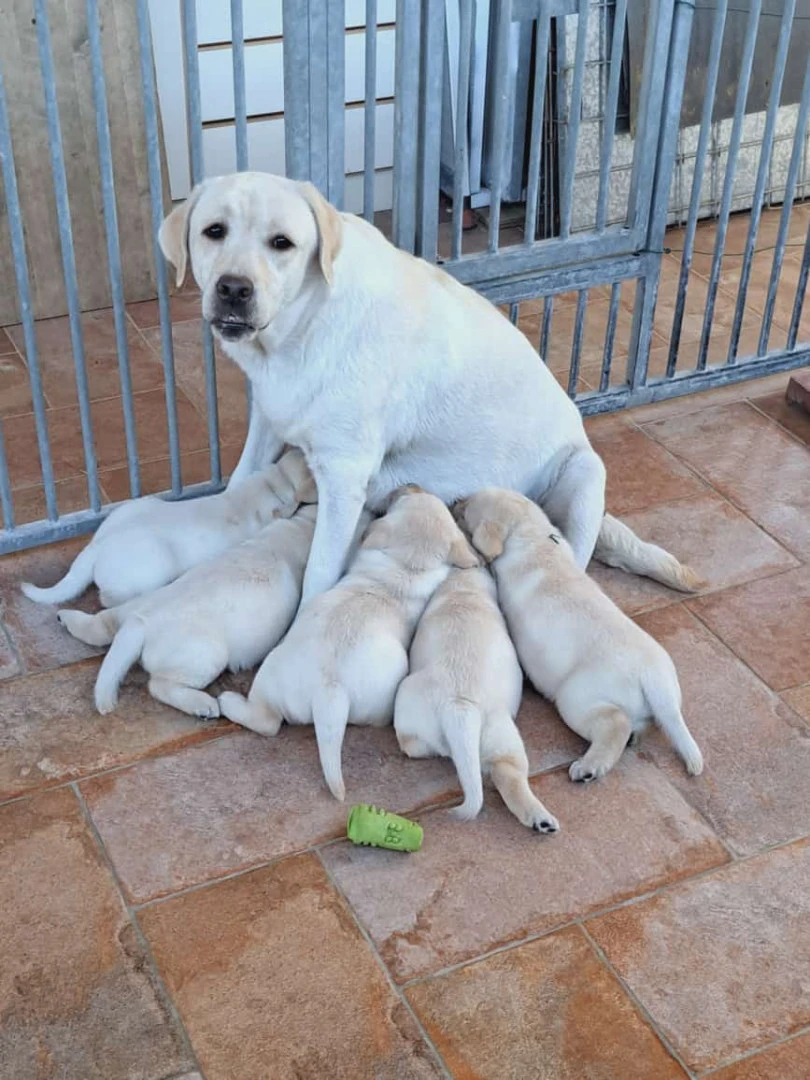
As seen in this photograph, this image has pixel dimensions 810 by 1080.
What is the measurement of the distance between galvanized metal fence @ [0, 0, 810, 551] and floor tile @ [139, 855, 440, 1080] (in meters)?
1.17

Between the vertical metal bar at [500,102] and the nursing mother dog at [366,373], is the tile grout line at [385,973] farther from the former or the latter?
the vertical metal bar at [500,102]

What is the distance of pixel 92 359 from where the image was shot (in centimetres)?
381

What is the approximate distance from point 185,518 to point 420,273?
702mm

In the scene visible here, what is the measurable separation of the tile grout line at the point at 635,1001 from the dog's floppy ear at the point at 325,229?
127 cm

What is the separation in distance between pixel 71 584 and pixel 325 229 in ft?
3.04

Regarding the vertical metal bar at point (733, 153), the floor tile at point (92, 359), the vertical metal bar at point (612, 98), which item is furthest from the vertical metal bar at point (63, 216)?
the vertical metal bar at point (733, 153)

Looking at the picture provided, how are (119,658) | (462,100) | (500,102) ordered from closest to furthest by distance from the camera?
(119,658)
(462,100)
(500,102)

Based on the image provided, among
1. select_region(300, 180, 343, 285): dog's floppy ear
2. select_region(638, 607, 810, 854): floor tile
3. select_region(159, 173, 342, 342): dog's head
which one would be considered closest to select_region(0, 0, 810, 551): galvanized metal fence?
select_region(159, 173, 342, 342): dog's head

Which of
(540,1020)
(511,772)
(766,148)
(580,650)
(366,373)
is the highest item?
(766,148)

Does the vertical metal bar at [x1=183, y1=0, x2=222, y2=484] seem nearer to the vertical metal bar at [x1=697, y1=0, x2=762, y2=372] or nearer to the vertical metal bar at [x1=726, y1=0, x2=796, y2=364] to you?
the vertical metal bar at [x1=697, y1=0, x2=762, y2=372]

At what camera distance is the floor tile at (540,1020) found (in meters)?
1.94

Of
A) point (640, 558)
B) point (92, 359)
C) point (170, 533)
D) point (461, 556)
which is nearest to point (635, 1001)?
point (461, 556)

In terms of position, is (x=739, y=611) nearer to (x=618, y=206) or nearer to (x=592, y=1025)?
(x=592, y=1025)

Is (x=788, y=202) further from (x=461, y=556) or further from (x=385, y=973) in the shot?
(x=385, y=973)
